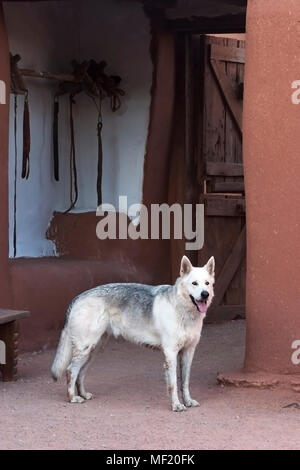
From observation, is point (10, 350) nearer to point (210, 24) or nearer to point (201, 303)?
point (201, 303)

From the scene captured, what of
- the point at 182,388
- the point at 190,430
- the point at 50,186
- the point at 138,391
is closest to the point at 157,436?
the point at 190,430

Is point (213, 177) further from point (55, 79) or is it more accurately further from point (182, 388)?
point (182, 388)

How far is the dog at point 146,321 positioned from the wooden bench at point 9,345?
2.90ft

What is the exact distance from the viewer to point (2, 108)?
9.84m

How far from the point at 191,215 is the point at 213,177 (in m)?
0.53

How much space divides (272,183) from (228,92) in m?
4.39

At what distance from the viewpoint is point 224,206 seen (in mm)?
12531

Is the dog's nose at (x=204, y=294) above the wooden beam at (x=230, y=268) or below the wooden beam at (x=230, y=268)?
above

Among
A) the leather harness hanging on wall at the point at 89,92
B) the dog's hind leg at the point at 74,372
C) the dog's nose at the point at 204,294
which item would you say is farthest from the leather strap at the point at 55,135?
the dog's nose at the point at 204,294

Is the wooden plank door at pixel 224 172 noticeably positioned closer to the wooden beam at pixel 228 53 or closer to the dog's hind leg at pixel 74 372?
the wooden beam at pixel 228 53

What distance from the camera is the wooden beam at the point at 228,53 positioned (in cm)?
1227

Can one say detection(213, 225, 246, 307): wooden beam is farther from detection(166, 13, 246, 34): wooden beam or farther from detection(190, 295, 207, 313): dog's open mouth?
detection(190, 295, 207, 313): dog's open mouth

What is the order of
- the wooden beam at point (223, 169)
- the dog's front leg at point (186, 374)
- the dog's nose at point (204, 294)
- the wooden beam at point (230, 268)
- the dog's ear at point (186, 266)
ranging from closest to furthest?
the dog's nose at point (204, 294) → the dog's ear at point (186, 266) → the dog's front leg at point (186, 374) → the wooden beam at point (223, 169) → the wooden beam at point (230, 268)

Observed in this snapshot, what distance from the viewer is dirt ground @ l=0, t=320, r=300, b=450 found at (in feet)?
21.7
